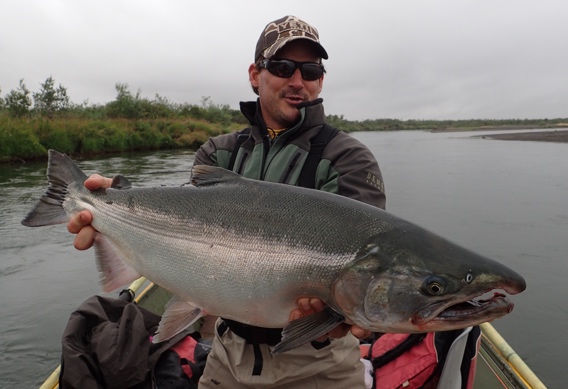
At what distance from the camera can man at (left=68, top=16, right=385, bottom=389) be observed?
2447 mm

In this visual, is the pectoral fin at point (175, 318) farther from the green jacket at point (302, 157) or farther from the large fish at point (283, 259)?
the green jacket at point (302, 157)

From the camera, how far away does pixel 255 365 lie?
2467 mm

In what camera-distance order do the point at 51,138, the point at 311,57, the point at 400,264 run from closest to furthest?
1. the point at 400,264
2. the point at 311,57
3. the point at 51,138

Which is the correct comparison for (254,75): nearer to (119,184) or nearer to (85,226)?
(119,184)

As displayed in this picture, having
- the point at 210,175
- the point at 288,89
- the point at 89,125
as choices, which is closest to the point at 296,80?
the point at 288,89

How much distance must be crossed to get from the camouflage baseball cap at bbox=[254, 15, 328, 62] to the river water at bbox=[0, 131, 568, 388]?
4665mm

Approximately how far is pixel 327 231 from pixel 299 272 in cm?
23

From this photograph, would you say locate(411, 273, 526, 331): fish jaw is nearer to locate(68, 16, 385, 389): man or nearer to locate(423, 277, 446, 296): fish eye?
locate(423, 277, 446, 296): fish eye

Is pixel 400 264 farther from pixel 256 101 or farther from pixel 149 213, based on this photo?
pixel 256 101

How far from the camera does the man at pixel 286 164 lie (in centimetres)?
245

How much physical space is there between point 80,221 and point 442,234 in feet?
28.1

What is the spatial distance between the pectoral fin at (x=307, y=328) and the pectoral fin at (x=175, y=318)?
594 millimetres

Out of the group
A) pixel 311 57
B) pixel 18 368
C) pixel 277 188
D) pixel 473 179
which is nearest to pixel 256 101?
pixel 311 57

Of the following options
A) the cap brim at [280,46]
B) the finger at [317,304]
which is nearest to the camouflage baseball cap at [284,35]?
the cap brim at [280,46]
